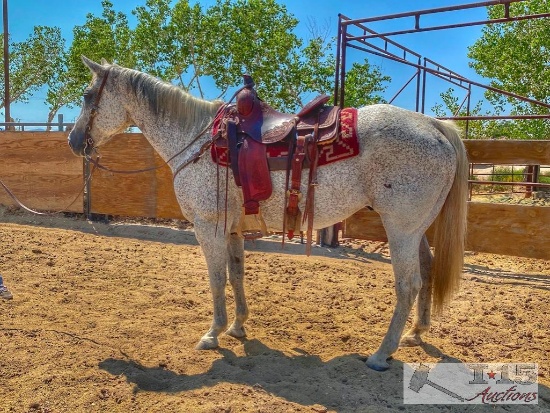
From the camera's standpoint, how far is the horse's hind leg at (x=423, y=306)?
3.70m

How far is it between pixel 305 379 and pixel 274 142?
1540 mm

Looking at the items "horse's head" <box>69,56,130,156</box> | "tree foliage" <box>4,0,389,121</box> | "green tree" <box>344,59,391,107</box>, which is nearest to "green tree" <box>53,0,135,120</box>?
"tree foliage" <box>4,0,389,121</box>

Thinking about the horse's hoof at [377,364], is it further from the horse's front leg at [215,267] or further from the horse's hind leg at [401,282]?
the horse's front leg at [215,267]

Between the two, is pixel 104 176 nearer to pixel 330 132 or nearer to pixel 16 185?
pixel 16 185

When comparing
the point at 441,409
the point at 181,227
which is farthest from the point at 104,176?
the point at 441,409

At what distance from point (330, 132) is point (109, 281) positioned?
3.16m

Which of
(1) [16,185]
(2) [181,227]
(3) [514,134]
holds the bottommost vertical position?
(2) [181,227]

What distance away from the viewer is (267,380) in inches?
119

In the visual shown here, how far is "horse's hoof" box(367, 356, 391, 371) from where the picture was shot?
321 centimetres

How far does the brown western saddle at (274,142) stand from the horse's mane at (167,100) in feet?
1.24

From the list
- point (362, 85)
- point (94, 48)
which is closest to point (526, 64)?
point (362, 85)

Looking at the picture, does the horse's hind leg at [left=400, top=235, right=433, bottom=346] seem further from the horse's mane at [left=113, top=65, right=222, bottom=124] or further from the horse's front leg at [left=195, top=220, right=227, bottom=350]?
the horse's mane at [left=113, top=65, right=222, bottom=124]

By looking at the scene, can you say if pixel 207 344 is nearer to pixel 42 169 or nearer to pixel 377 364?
pixel 377 364

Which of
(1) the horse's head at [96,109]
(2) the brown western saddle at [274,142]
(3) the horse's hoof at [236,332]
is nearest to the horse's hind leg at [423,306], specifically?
(2) the brown western saddle at [274,142]
